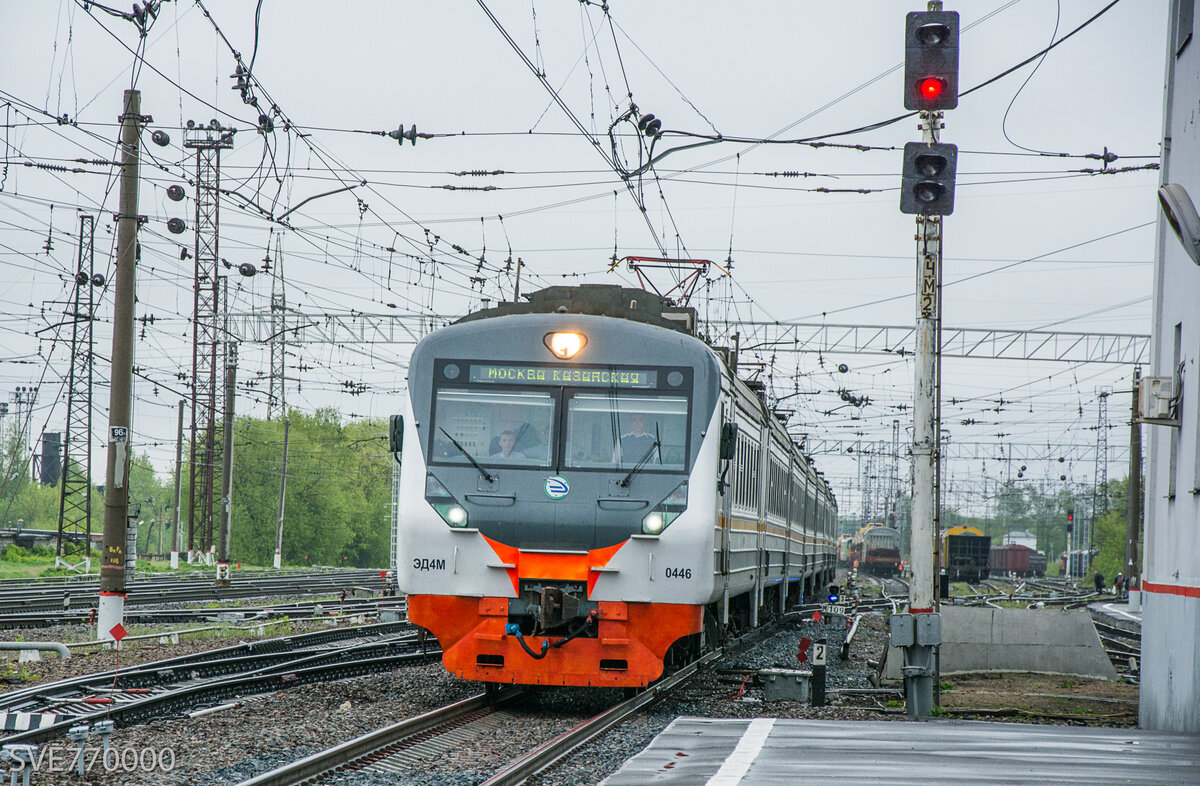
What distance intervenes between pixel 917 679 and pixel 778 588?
1193 centimetres

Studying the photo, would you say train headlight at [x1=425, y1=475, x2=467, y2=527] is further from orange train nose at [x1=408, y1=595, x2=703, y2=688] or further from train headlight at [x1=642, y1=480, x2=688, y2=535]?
train headlight at [x1=642, y1=480, x2=688, y2=535]

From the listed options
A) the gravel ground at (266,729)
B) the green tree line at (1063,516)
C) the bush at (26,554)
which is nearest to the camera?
the gravel ground at (266,729)

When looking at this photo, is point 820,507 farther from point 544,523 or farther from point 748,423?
point 544,523

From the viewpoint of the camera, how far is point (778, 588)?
22.4 metres

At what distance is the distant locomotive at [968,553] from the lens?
5894cm

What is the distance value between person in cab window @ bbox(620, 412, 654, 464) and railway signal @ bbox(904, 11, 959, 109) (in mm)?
3350

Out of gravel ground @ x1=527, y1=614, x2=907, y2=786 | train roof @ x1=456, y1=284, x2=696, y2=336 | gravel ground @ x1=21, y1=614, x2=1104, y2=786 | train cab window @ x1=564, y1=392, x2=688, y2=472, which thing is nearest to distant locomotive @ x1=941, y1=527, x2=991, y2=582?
gravel ground @ x1=527, y1=614, x2=907, y2=786

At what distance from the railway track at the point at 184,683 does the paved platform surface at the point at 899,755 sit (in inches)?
144

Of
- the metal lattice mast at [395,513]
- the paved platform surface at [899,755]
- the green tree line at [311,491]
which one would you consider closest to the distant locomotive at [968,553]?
the green tree line at [311,491]

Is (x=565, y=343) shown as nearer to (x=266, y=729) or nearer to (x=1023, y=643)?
(x=266, y=729)

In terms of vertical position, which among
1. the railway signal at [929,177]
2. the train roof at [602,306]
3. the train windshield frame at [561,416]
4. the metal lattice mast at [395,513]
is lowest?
the metal lattice mast at [395,513]

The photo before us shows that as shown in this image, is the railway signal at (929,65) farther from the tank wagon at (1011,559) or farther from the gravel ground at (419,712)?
the tank wagon at (1011,559)

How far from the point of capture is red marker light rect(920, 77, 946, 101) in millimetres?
9852

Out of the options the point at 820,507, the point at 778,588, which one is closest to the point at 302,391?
the point at 820,507
